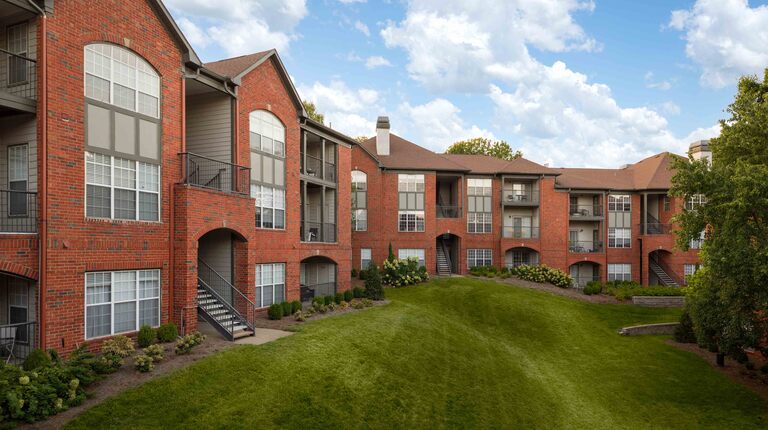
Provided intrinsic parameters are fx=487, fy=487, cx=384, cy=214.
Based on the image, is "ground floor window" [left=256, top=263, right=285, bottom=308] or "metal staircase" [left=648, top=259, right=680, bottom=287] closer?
"ground floor window" [left=256, top=263, right=285, bottom=308]

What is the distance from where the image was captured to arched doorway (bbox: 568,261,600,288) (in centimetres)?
4181

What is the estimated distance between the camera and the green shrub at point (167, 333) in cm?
1420

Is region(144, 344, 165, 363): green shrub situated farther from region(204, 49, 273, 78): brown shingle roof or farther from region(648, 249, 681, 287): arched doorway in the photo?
region(648, 249, 681, 287): arched doorway

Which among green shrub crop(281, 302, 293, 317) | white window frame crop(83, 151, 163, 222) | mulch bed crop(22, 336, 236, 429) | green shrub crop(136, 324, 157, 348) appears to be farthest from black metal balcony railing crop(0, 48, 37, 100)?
green shrub crop(281, 302, 293, 317)

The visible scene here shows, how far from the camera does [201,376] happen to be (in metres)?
11.7

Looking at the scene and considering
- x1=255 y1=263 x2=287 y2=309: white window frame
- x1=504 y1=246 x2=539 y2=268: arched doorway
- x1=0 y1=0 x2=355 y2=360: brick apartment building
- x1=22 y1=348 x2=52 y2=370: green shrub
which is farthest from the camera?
x1=504 y1=246 x2=539 y2=268: arched doorway

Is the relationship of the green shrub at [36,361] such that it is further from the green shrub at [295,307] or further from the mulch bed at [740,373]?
the mulch bed at [740,373]

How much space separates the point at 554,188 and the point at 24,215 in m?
36.4

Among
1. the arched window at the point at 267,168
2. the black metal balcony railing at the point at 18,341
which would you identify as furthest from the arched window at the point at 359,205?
the black metal balcony railing at the point at 18,341

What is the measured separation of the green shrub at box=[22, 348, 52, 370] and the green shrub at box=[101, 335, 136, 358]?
1393 mm

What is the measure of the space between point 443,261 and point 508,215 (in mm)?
6927

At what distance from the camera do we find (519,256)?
40875 mm

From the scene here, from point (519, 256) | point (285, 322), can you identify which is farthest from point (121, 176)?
point (519, 256)

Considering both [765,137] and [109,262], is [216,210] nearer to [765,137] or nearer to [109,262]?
[109,262]
